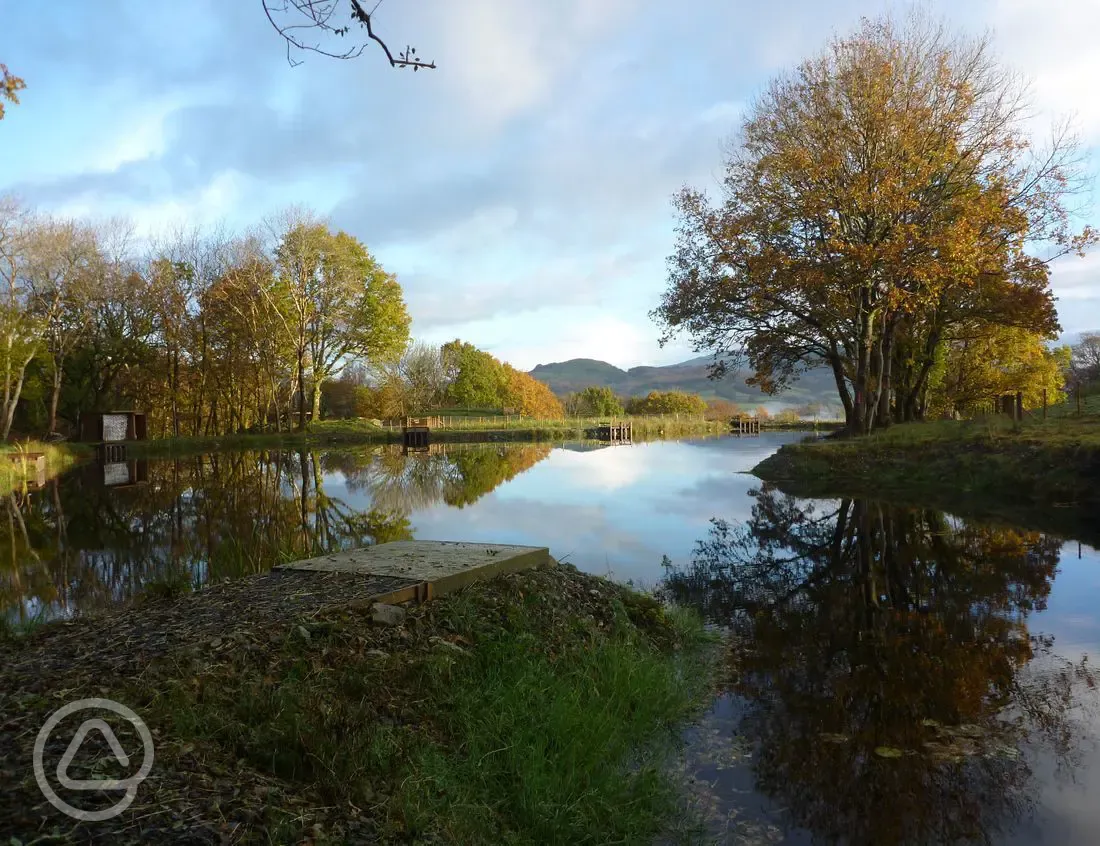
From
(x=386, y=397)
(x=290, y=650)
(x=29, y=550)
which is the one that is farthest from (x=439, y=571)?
(x=386, y=397)

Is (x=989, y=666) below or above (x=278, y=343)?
below

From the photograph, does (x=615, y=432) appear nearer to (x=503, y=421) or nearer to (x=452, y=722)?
(x=503, y=421)

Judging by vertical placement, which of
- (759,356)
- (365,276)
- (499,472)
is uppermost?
(365,276)

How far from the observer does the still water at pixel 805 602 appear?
4.25m

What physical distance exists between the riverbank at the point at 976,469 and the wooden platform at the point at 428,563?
9.93 metres

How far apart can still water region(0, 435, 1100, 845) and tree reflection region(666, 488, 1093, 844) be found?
0.06 feet

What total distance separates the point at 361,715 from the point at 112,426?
4116 cm

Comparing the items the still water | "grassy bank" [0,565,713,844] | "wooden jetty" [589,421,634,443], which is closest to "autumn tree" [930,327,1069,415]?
the still water

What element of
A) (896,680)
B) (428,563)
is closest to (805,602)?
(896,680)

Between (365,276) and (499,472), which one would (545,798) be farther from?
(365,276)

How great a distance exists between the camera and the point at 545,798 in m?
3.98

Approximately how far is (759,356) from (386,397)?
4468 centimetres

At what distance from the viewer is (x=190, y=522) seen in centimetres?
1465

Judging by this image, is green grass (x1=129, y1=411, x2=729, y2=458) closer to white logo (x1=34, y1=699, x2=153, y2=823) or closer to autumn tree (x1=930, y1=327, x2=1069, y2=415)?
autumn tree (x1=930, y1=327, x2=1069, y2=415)
